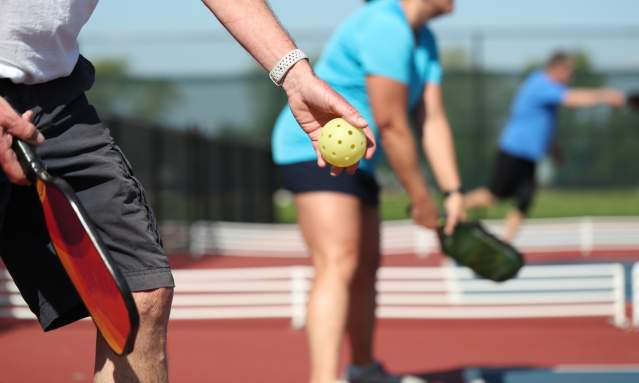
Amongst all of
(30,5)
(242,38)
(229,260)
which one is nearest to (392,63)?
(242,38)

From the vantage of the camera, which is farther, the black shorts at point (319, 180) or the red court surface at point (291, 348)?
the red court surface at point (291, 348)

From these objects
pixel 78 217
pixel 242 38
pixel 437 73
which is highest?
pixel 242 38

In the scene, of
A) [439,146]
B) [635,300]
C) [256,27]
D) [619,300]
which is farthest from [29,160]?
[619,300]

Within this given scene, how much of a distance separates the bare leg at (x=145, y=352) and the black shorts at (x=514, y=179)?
27.8 ft

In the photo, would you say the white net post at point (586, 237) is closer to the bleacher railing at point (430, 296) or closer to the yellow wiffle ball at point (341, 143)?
the bleacher railing at point (430, 296)

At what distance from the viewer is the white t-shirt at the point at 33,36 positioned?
2.40 meters

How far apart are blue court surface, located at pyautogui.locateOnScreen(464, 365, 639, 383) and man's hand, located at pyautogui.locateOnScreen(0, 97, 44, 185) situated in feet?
11.4

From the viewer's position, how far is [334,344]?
4.21 metres

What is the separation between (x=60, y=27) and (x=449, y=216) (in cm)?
274

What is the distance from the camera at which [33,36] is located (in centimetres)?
242

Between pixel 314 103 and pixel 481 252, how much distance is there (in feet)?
8.16

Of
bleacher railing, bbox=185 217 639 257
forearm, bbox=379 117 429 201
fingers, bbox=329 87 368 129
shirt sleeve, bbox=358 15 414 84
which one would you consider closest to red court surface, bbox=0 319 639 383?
forearm, bbox=379 117 429 201

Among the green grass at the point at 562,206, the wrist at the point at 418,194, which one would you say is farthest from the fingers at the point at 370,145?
the green grass at the point at 562,206

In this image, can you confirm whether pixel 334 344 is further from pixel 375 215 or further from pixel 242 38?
pixel 242 38
